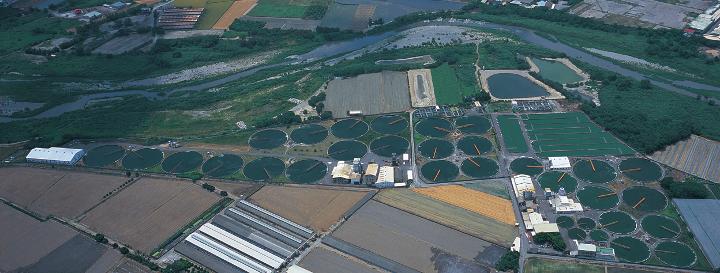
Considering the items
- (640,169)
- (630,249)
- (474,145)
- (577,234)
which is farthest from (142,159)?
(640,169)

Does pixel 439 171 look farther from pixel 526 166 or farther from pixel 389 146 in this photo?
pixel 526 166

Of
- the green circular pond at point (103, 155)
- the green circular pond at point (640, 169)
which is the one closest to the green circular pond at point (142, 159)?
the green circular pond at point (103, 155)

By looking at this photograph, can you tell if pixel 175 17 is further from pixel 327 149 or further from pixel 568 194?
pixel 568 194

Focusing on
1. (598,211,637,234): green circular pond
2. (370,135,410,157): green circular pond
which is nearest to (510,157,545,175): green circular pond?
(598,211,637,234): green circular pond

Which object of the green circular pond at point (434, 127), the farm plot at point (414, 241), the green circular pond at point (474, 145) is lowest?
the farm plot at point (414, 241)

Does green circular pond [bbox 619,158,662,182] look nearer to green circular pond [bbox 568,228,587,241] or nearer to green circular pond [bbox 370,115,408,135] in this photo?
green circular pond [bbox 568,228,587,241]

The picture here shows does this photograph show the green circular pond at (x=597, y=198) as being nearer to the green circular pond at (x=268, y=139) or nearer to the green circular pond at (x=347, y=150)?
the green circular pond at (x=347, y=150)

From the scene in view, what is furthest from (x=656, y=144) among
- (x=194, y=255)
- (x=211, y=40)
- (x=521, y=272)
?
(x=211, y=40)
